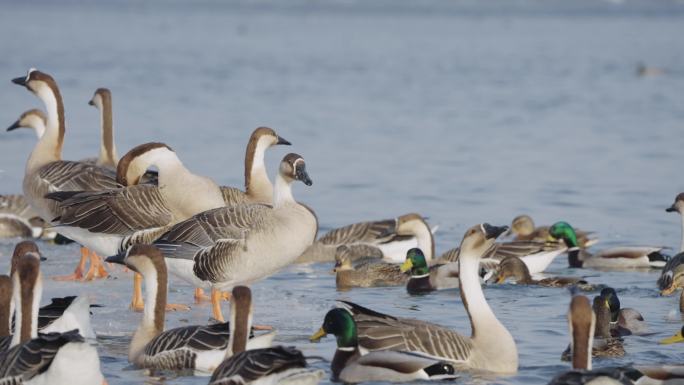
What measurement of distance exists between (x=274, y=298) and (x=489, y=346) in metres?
3.53

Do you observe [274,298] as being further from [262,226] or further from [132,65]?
[132,65]

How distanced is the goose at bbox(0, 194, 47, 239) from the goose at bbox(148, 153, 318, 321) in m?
5.13

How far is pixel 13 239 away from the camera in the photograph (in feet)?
49.1

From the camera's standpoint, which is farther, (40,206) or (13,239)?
(13,239)

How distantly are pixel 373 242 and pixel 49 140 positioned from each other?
4.01 m

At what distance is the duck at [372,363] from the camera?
8133 mm

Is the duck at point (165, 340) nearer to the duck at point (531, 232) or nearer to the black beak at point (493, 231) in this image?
the black beak at point (493, 231)

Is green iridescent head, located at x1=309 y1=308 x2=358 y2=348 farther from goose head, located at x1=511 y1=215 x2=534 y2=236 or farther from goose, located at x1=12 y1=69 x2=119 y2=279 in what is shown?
goose head, located at x1=511 y1=215 x2=534 y2=236

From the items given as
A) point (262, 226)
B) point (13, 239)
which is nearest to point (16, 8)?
point (13, 239)

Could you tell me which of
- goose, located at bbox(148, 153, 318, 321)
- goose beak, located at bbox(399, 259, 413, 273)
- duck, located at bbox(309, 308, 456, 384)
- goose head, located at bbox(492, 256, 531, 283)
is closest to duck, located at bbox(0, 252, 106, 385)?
duck, located at bbox(309, 308, 456, 384)

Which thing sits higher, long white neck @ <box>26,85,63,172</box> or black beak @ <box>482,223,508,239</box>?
long white neck @ <box>26,85,63,172</box>

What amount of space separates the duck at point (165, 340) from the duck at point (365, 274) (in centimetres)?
424

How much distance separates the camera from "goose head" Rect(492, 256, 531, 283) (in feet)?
41.8

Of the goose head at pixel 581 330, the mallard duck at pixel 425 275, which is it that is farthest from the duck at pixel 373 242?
the goose head at pixel 581 330
